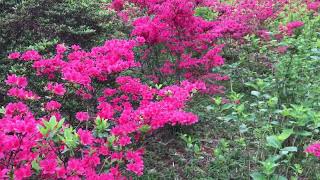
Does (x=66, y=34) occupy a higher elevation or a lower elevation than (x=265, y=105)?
higher

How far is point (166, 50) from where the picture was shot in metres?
5.06

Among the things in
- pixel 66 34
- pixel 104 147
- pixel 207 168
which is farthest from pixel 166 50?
pixel 104 147

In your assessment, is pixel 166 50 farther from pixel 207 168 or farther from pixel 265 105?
pixel 207 168

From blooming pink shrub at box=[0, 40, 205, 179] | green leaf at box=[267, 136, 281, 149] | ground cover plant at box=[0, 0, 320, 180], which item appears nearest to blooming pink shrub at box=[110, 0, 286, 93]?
ground cover plant at box=[0, 0, 320, 180]

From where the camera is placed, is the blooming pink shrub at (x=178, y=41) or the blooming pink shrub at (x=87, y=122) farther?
the blooming pink shrub at (x=178, y=41)

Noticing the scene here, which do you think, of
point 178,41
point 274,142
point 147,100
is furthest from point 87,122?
point 178,41

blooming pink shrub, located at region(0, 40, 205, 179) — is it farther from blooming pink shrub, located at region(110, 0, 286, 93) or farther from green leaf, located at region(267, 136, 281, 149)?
blooming pink shrub, located at region(110, 0, 286, 93)

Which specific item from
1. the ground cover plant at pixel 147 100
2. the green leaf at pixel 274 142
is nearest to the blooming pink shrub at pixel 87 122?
the ground cover plant at pixel 147 100

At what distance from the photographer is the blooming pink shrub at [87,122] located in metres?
2.23

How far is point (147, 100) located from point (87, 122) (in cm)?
58

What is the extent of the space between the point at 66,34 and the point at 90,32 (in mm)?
338

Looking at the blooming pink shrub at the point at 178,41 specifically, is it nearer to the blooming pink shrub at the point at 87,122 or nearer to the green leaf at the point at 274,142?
the blooming pink shrub at the point at 87,122

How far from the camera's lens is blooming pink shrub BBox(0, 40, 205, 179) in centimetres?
223

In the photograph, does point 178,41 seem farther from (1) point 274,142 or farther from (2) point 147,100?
(1) point 274,142
